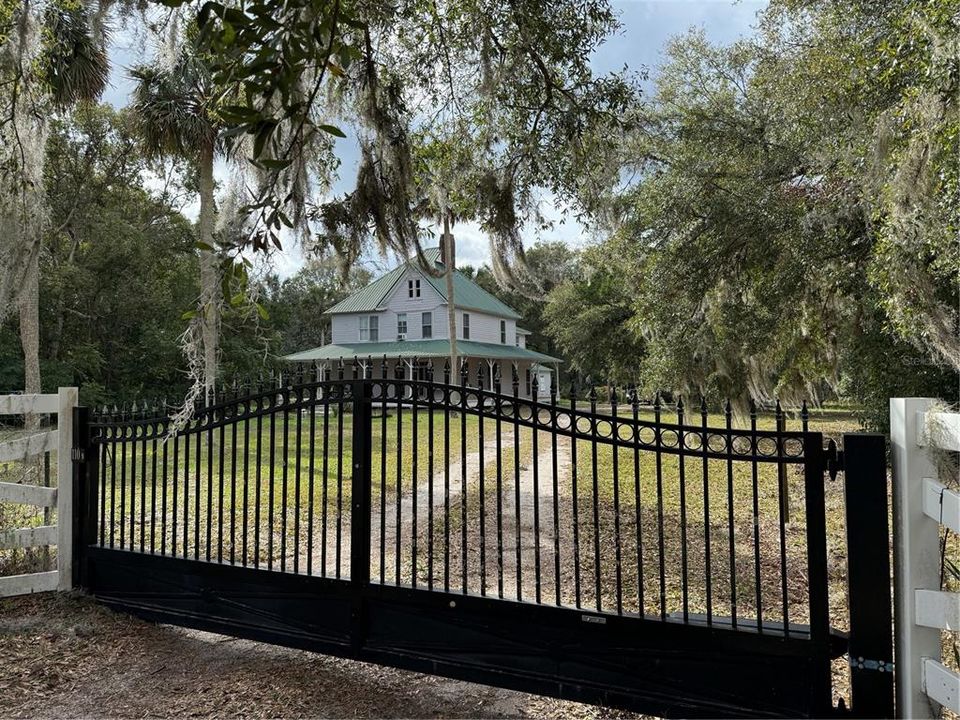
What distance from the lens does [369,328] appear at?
2727 cm

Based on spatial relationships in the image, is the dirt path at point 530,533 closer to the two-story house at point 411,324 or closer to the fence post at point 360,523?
the fence post at point 360,523

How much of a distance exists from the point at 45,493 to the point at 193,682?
1969mm

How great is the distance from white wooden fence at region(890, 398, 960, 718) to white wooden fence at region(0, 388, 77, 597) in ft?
16.2

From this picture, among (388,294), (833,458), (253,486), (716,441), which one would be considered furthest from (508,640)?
(388,294)

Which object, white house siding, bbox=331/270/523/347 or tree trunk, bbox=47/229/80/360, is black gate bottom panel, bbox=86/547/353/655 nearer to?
tree trunk, bbox=47/229/80/360

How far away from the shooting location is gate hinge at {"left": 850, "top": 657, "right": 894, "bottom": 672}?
2.60m

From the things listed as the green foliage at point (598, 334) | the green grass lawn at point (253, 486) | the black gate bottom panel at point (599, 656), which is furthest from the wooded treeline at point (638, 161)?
the green foliage at point (598, 334)

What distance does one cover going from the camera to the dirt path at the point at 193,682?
3268mm

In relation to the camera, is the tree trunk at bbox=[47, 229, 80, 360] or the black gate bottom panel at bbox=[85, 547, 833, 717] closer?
the black gate bottom panel at bbox=[85, 547, 833, 717]

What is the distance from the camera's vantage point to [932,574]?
8.25 ft

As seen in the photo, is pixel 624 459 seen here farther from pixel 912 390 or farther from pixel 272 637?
pixel 272 637

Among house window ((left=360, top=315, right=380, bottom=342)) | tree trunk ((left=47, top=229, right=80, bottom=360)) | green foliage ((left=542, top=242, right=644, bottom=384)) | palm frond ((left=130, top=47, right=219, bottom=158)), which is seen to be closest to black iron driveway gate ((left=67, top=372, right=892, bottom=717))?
palm frond ((left=130, top=47, right=219, bottom=158))

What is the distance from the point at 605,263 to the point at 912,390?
5254mm

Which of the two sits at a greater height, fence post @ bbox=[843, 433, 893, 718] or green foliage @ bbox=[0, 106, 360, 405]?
green foliage @ bbox=[0, 106, 360, 405]
